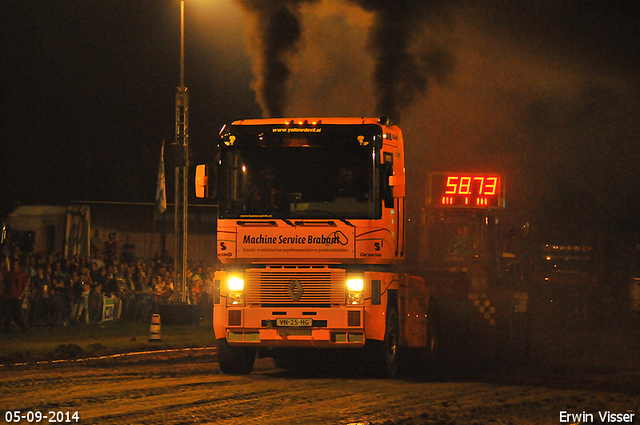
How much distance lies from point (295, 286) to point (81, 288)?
1127 centimetres

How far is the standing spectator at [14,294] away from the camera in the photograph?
21266 millimetres

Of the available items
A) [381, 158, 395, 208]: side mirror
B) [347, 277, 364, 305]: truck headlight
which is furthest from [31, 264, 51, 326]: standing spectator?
[381, 158, 395, 208]: side mirror

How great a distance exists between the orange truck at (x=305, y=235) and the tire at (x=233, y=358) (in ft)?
0.09

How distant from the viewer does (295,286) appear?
45.9 ft

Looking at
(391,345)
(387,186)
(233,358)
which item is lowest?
(233,358)

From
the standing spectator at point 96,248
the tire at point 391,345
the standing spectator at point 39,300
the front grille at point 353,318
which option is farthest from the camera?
the standing spectator at point 96,248

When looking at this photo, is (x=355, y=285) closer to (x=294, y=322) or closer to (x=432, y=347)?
(x=294, y=322)

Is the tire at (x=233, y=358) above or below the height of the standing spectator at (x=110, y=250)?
below

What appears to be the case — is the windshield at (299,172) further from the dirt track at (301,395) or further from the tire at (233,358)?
the dirt track at (301,395)

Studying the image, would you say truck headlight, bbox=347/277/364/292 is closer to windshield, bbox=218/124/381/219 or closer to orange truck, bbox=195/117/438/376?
orange truck, bbox=195/117/438/376

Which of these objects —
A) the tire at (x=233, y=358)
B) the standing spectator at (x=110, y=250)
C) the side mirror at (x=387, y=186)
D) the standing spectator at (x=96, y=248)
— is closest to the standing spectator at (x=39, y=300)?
the standing spectator at (x=96, y=248)

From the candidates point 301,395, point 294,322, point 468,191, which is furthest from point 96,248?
point 301,395

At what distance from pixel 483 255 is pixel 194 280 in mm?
12838

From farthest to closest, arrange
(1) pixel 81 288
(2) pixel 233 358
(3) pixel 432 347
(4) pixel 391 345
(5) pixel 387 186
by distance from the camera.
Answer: (1) pixel 81 288 < (3) pixel 432 347 < (4) pixel 391 345 < (2) pixel 233 358 < (5) pixel 387 186
